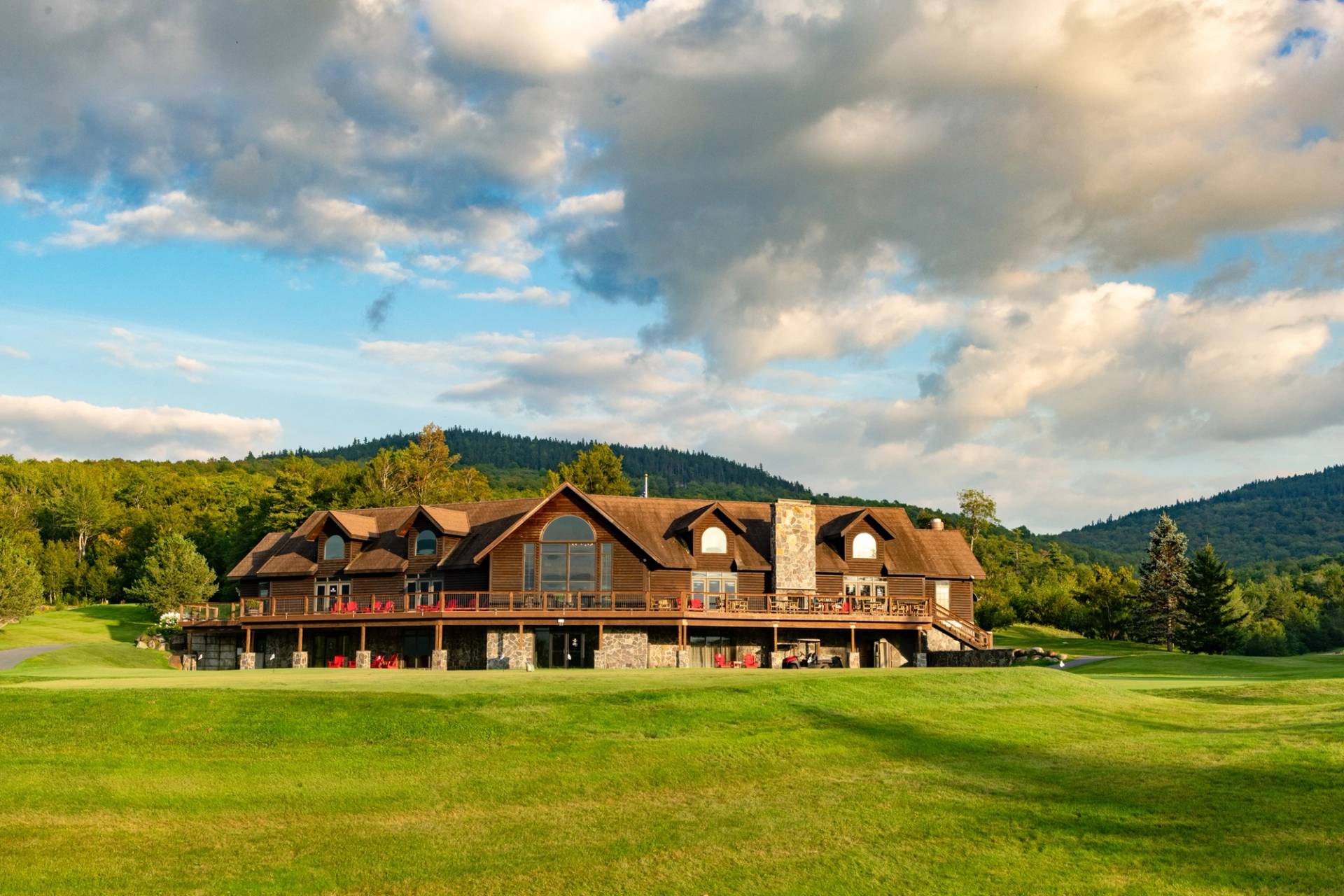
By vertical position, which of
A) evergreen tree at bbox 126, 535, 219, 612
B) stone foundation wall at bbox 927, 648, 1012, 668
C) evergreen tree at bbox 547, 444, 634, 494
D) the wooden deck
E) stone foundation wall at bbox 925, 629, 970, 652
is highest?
evergreen tree at bbox 547, 444, 634, 494

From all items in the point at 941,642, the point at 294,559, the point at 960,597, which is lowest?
the point at 941,642

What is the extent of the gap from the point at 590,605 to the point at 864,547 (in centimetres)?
1268

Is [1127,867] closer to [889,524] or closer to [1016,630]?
[889,524]

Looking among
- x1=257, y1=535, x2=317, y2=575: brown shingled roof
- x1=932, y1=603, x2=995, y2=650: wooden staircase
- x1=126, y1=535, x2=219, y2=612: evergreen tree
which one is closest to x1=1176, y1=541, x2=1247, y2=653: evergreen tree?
x1=932, y1=603, x2=995, y2=650: wooden staircase

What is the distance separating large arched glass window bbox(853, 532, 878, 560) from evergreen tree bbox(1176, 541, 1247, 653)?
1014 inches

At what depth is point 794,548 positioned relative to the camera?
45000 millimetres

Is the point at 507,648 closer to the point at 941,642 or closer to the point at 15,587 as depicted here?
the point at 941,642

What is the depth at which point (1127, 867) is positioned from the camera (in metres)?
14.3

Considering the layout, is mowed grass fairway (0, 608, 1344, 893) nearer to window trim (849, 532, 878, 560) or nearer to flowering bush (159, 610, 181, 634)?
window trim (849, 532, 878, 560)

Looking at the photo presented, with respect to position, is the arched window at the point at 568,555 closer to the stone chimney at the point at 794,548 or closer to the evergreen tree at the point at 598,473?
the stone chimney at the point at 794,548

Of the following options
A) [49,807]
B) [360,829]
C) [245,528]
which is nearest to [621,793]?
[360,829]

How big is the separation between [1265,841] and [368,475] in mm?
65048

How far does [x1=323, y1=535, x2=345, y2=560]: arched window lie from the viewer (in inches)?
1833

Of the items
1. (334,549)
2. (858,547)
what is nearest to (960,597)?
(858,547)
